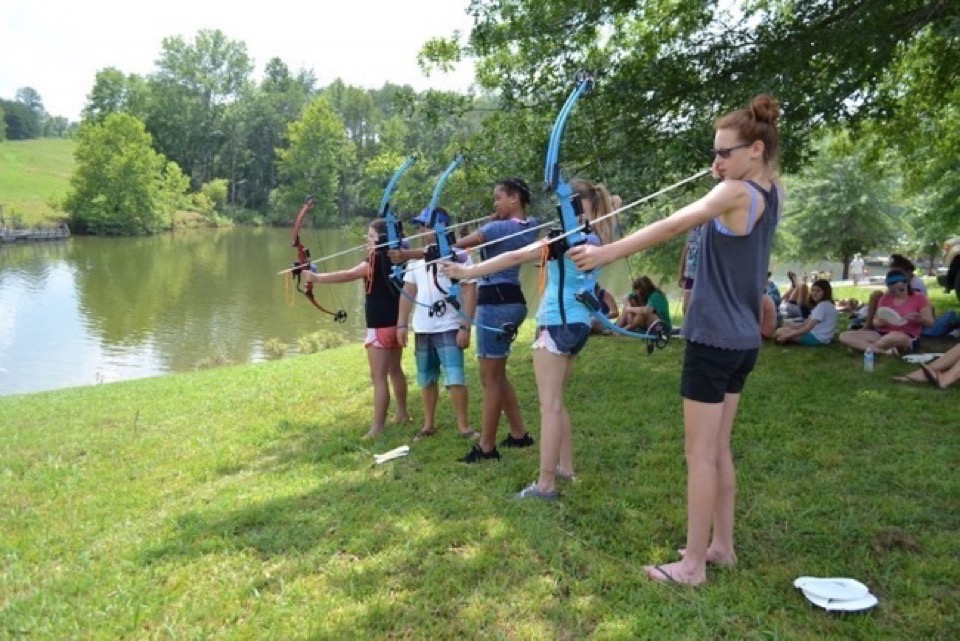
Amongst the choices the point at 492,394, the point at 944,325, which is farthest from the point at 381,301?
the point at 944,325

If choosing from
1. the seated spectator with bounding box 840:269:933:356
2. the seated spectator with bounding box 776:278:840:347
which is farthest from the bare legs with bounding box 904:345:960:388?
the seated spectator with bounding box 776:278:840:347

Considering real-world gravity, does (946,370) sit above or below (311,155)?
below

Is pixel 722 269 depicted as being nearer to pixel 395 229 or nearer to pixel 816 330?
pixel 395 229

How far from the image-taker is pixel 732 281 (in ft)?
9.21

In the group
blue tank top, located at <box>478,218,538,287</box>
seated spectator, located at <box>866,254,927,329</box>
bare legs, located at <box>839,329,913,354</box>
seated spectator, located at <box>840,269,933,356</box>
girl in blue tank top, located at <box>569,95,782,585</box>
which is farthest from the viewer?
seated spectator, located at <box>866,254,927,329</box>

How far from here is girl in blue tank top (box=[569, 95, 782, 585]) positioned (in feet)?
8.82

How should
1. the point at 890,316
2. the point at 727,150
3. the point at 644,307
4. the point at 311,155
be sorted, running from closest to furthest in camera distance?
the point at 727,150 < the point at 890,316 < the point at 644,307 < the point at 311,155

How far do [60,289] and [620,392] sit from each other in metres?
26.8

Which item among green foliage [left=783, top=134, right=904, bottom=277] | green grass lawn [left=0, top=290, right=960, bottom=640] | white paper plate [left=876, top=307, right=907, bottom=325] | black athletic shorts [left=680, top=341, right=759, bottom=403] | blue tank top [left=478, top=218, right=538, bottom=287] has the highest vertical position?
green foliage [left=783, top=134, right=904, bottom=277]

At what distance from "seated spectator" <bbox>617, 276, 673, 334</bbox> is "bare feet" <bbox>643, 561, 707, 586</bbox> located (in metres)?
5.65

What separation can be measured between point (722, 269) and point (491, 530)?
71.1 inches

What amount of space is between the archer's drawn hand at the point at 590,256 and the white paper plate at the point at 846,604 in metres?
1.62

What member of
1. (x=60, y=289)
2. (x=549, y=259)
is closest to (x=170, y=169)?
(x=60, y=289)

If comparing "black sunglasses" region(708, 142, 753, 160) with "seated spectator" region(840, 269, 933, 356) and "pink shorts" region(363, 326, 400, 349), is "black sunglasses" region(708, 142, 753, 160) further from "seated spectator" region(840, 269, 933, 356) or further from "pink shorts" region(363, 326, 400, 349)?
"seated spectator" region(840, 269, 933, 356)
